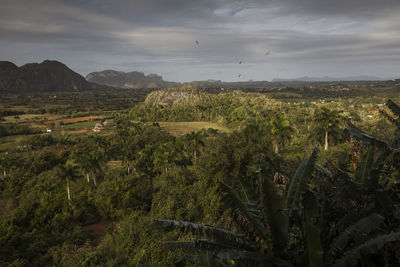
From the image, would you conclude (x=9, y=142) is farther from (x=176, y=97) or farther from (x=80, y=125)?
(x=176, y=97)

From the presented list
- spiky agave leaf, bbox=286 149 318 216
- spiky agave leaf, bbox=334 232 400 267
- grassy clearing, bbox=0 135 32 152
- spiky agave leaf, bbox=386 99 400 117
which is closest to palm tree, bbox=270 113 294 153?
spiky agave leaf, bbox=386 99 400 117

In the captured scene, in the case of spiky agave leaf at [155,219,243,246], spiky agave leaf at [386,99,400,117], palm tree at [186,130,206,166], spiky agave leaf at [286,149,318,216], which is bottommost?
palm tree at [186,130,206,166]

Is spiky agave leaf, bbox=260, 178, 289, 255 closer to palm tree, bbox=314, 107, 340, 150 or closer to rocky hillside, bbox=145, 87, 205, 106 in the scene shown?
palm tree, bbox=314, 107, 340, 150

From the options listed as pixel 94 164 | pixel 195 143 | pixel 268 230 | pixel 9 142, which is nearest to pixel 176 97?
pixel 9 142

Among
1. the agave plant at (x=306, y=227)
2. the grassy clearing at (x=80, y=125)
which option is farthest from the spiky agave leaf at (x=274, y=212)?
the grassy clearing at (x=80, y=125)

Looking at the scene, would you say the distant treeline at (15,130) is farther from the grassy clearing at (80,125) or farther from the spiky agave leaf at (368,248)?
the spiky agave leaf at (368,248)

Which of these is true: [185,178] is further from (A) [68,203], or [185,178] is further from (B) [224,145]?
(A) [68,203]
